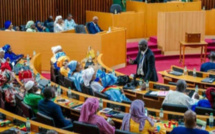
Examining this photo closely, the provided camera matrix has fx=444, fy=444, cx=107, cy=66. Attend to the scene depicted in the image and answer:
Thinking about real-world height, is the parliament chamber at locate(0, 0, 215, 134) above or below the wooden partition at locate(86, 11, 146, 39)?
below

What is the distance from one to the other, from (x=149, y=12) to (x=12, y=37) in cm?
558

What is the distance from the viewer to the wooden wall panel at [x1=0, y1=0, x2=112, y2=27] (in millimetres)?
15953

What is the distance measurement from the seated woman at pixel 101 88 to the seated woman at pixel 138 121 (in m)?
1.90

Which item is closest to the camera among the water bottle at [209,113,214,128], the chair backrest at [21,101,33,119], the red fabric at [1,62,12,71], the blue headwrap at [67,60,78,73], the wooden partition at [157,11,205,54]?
the water bottle at [209,113,214,128]

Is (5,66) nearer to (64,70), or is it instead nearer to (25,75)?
(25,75)

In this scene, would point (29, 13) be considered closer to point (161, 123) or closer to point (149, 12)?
point (149, 12)

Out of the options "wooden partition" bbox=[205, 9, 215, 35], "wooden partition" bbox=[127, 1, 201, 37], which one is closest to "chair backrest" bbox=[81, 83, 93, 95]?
"wooden partition" bbox=[127, 1, 201, 37]

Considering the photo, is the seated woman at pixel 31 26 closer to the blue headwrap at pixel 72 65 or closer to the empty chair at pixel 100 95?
the blue headwrap at pixel 72 65

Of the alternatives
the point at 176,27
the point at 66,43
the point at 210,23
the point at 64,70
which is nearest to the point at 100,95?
the point at 64,70

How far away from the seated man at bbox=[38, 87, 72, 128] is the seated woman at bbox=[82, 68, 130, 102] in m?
1.32

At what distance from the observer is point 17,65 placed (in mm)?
10617

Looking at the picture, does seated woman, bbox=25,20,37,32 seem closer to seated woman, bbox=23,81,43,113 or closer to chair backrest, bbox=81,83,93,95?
chair backrest, bbox=81,83,93,95

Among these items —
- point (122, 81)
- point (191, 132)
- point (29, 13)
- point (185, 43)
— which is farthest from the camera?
point (29, 13)

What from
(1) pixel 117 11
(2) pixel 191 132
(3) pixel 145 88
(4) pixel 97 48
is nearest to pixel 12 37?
(4) pixel 97 48
